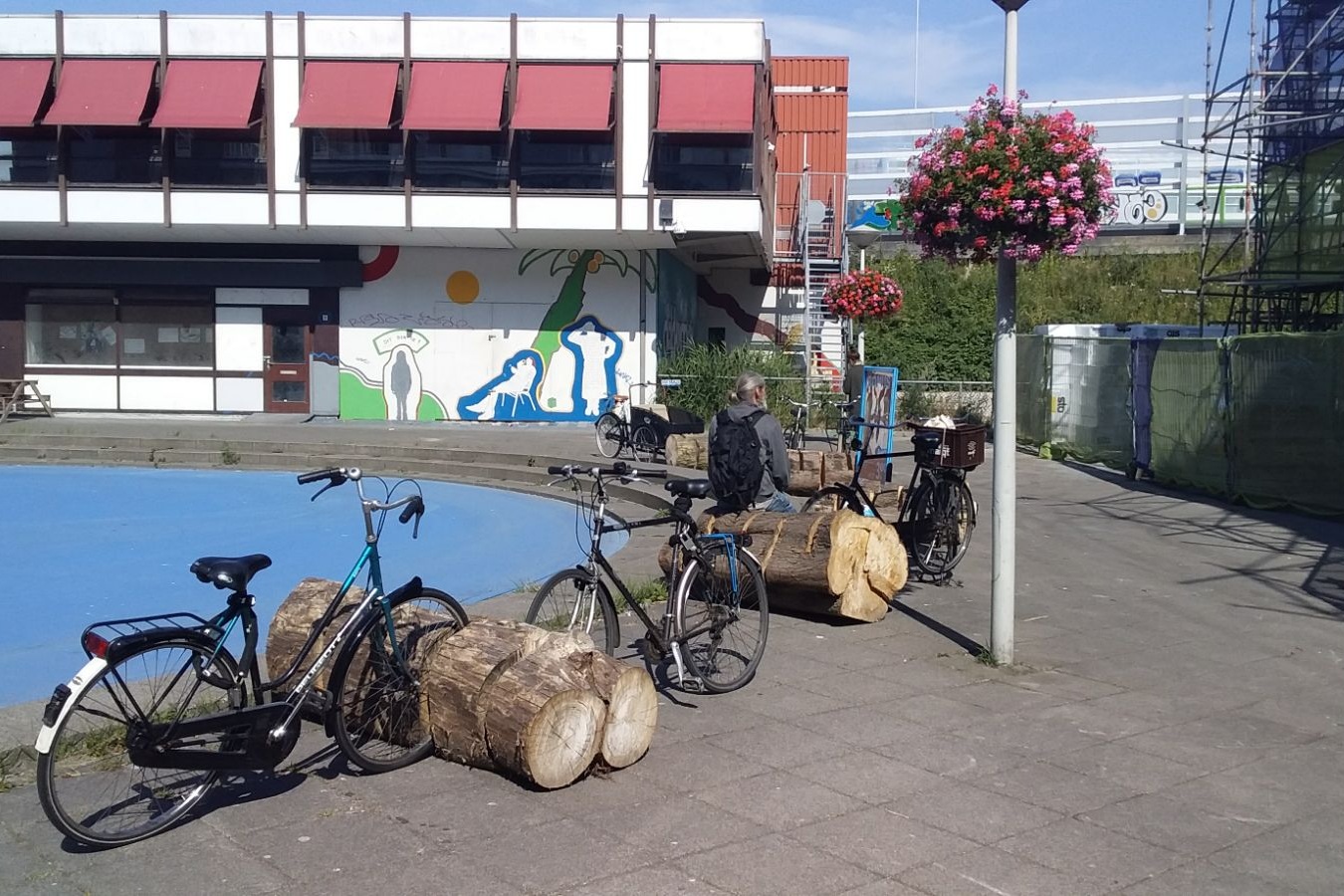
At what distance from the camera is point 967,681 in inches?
281

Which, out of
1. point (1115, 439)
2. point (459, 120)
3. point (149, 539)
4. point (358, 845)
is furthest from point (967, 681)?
point (459, 120)

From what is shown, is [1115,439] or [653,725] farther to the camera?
[1115,439]

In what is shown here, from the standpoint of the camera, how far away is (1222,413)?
15.5 metres

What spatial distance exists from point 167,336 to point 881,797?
2551cm

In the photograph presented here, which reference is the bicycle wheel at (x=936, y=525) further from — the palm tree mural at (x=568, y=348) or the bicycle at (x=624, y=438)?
the palm tree mural at (x=568, y=348)

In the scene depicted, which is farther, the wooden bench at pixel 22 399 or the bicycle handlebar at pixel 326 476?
the wooden bench at pixel 22 399

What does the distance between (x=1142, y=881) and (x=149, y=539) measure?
475 inches

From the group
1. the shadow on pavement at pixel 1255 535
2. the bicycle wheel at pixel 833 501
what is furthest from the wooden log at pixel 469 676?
the shadow on pavement at pixel 1255 535

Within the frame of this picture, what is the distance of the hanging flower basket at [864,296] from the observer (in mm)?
21281

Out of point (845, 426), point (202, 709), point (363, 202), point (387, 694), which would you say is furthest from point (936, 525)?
point (363, 202)

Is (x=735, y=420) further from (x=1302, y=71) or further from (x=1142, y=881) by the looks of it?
(x=1302, y=71)

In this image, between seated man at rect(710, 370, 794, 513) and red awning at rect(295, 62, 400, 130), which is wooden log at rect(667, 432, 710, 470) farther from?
red awning at rect(295, 62, 400, 130)

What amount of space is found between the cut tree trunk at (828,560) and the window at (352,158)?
18.6 m

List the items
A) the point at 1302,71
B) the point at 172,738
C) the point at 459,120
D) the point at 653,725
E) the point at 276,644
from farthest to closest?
the point at 459,120 < the point at 1302,71 < the point at 276,644 < the point at 653,725 < the point at 172,738
